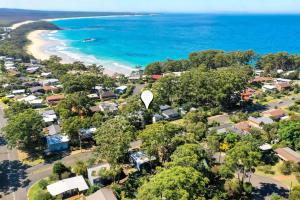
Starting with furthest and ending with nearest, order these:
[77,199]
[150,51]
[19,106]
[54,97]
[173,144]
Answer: [150,51], [54,97], [19,106], [173,144], [77,199]

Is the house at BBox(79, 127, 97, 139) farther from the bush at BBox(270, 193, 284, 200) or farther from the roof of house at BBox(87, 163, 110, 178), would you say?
the bush at BBox(270, 193, 284, 200)

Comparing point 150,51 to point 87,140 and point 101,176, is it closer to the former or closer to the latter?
point 87,140

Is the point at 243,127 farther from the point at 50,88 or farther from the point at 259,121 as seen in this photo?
the point at 50,88

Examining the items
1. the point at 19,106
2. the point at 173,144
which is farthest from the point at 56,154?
the point at 173,144

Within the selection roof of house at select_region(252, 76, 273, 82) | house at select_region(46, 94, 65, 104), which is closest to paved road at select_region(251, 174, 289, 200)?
house at select_region(46, 94, 65, 104)

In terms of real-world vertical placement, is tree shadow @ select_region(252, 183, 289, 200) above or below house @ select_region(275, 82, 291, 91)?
below
